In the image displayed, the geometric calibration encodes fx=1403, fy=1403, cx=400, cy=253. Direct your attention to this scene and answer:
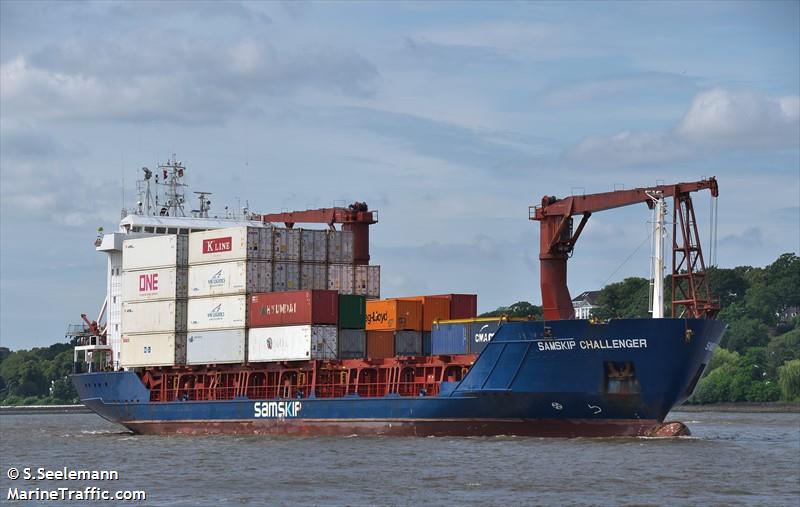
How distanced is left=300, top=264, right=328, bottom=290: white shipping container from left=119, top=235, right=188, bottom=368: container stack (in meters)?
5.01

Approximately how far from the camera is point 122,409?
204 ft

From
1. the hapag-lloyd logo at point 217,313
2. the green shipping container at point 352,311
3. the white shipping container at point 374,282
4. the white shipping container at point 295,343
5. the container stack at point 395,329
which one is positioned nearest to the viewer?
the white shipping container at point 295,343

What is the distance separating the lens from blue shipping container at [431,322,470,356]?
166 ft

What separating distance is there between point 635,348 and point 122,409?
2548cm

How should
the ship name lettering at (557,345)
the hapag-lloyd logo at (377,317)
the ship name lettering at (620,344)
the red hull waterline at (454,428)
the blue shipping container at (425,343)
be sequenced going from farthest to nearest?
the blue shipping container at (425,343), the hapag-lloyd logo at (377,317), the red hull waterline at (454,428), the ship name lettering at (557,345), the ship name lettering at (620,344)

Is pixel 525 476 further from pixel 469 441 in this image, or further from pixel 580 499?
pixel 469 441

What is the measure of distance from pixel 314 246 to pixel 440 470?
20.2 metres

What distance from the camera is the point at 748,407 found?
10800 centimetres

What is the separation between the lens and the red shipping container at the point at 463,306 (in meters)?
55.2

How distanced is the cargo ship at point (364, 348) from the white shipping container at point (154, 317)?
7 centimetres

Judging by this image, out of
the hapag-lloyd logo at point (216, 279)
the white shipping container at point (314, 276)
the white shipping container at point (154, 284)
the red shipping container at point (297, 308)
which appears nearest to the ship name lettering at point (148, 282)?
the white shipping container at point (154, 284)

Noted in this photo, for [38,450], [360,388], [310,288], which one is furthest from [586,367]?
[38,450]

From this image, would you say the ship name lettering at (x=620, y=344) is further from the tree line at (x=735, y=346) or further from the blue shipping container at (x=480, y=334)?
the tree line at (x=735, y=346)

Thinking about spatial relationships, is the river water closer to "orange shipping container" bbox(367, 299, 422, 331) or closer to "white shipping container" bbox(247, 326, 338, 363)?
"white shipping container" bbox(247, 326, 338, 363)
